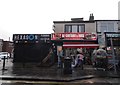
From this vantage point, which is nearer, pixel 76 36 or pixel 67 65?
pixel 67 65

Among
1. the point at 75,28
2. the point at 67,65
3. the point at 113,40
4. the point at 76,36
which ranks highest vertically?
the point at 75,28

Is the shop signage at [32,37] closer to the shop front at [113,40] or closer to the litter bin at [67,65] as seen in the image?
the shop front at [113,40]

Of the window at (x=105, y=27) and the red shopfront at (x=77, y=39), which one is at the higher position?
the window at (x=105, y=27)

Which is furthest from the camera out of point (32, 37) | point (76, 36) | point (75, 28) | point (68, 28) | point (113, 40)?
point (68, 28)

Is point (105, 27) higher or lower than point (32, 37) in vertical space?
higher

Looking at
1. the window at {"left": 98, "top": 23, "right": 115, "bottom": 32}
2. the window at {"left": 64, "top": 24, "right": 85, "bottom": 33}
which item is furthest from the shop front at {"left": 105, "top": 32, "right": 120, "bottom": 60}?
the window at {"left": 64, "top": 24, "right": 85, "bottom": 33}

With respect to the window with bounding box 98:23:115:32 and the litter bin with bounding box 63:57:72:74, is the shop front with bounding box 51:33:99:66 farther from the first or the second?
the litter bin with bounding box 63:57:72:74

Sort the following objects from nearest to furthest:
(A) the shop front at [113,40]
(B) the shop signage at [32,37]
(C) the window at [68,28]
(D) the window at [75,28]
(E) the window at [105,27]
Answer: (A) the shop front at [113,40] < (B) the shop signage at [32,37] < (E) the window at [105,27] < (D) the window at [75,28] < (C) the window at [68,28]

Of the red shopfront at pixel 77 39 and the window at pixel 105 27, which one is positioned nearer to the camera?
the red shopfront at pixel 77 39

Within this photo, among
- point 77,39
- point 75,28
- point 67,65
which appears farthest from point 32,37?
point 67,65

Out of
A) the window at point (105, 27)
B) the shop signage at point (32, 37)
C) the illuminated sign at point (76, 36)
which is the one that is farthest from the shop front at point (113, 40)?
the shop signage at point (32, 37)

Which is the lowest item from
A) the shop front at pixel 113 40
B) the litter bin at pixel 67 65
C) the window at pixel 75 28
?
the litter bin at pixel 67 65

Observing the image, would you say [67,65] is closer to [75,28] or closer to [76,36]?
[76,36]

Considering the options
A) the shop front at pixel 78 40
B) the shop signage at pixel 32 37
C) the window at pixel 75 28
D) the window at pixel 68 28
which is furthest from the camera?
the window at pixel 68 28
